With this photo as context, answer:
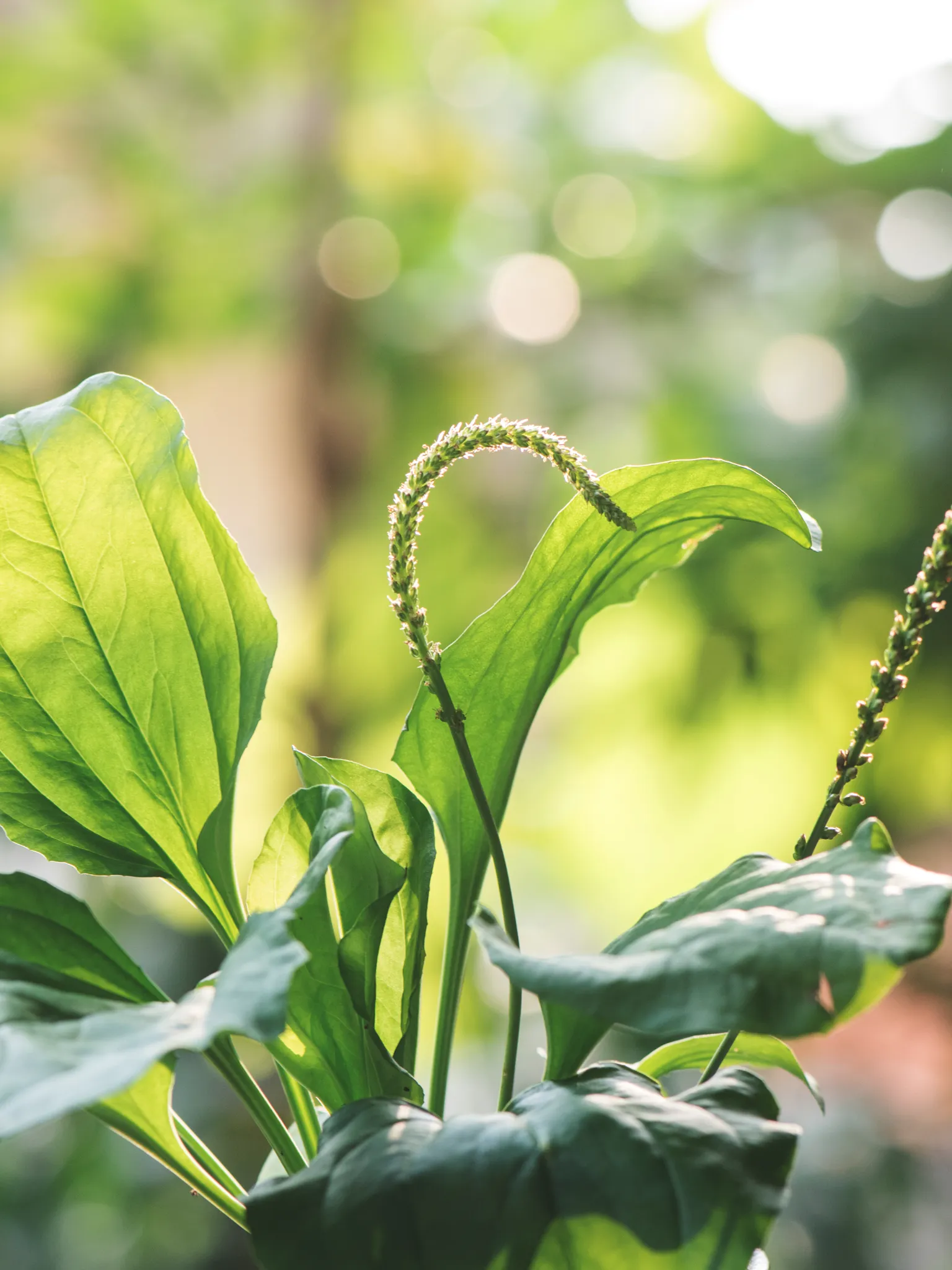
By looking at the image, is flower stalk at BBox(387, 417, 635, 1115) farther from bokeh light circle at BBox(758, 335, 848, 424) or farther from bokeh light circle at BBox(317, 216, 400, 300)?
bokeh light circle at BBox(317, 216, 400, 300)

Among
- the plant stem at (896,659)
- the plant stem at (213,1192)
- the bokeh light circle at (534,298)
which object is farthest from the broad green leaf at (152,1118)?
the bokeh light circle at (534,298)

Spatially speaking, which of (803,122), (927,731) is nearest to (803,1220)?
(927,731)

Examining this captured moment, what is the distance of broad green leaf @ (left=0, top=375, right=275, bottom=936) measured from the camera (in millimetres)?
366

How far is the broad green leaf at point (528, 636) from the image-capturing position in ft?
1.23

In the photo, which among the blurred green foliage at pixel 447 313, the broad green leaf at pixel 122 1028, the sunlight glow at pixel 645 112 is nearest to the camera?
the broad green leaf at pixel 122 1028

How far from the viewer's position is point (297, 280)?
195cm

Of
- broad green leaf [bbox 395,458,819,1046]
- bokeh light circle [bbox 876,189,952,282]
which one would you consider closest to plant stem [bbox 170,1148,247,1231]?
broad green leaf [bbox 395,458,819,1046]

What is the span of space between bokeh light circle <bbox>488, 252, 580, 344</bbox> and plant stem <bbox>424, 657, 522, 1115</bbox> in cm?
164

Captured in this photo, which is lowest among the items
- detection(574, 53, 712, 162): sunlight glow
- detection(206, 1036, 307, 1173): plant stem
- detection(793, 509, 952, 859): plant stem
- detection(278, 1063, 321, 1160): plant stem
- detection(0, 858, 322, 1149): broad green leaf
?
detection(278, 1063, 321, 1160): plant stem

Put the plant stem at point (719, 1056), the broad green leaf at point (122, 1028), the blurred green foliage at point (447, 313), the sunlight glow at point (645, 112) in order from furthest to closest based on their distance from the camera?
1. the sunlight glow at point (645, 112)
2. the blurred green foliage at point (447, 313)
3. the plant stem at point (719, 1056)
4. the broad green leaf at point (122, 1028)

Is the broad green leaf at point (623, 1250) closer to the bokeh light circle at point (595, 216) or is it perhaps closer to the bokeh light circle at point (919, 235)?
the bokeh light circle at point (919, 235)

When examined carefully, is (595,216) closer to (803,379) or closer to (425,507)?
(803,379)

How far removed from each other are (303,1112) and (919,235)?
1626 mm

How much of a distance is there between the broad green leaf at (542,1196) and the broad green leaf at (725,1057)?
0.12 m
